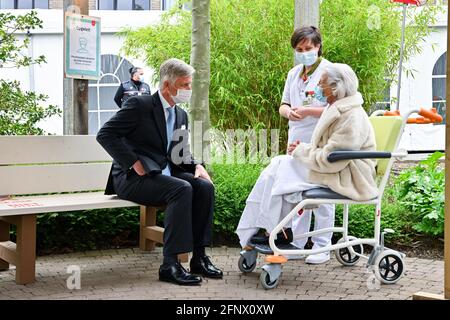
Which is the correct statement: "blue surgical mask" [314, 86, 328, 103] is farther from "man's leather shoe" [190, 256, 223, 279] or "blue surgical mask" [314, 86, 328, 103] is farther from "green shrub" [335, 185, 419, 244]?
"green shrub" [335, 185, 419, 244]

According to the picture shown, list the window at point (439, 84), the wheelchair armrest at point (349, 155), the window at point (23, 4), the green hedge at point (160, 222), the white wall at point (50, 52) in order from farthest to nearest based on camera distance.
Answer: the window at point (23, 4) < the window at point (439, 84) < the white wall at point (50, 52) < the green hedge at point (160, 222) < the wheelchair armrest at point (349, 155)

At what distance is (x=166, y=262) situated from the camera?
439cm

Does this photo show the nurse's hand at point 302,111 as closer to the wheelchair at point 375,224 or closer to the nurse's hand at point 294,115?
the nurse's hand at point 294,115

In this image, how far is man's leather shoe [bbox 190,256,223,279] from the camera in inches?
178

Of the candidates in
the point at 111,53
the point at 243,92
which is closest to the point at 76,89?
the point at 243,92

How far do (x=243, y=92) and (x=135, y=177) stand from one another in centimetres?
408

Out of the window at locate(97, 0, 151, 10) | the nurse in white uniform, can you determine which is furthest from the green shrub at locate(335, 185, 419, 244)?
the window at locate(97, 0, 151, 10)

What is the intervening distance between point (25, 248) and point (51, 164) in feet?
2.77

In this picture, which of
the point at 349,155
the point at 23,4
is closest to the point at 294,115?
the point at 349,155

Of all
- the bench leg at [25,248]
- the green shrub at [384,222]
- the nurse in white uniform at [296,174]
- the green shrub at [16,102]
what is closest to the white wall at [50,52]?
the green shrub at [16,102]

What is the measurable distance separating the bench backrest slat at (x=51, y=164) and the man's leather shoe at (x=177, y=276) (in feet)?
3.62

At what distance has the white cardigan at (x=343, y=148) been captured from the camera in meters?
4.25

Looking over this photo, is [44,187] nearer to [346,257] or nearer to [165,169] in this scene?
[165,169]

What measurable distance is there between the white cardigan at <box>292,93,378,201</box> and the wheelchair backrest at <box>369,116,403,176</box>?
0.66 ft
